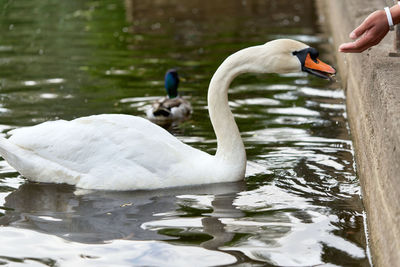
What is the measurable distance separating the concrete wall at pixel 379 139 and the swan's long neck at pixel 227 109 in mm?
1098

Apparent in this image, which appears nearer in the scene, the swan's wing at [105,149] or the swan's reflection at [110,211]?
the swan's reflection at [110,211]

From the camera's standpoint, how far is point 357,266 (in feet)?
17.2

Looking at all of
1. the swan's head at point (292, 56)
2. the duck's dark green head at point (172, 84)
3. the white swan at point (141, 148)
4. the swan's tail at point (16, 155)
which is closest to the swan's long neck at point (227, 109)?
the white swan at point (141, 148)

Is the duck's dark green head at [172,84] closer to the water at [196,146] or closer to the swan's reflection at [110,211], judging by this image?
the water at [196,146]

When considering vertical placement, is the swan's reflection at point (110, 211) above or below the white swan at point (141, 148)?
below

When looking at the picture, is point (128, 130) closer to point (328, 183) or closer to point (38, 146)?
point (38, 146)

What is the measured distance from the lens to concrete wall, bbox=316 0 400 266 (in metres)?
4.86

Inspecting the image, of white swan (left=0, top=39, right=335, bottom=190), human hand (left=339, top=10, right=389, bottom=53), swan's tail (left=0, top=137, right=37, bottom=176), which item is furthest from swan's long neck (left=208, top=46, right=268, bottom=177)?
swan's tail (left=0, top=137, right=37, bottom=176)

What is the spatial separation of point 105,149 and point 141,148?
13.0 inches

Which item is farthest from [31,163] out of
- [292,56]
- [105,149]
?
[292,56]

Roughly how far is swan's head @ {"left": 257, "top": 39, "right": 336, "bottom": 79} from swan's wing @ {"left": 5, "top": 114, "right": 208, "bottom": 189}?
1.08 meters

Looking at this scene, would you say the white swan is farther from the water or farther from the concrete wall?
the concrete wall

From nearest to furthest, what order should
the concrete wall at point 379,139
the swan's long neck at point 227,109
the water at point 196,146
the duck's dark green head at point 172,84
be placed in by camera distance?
the concrete wall at point 379,139 < the water at point 196,146 < the swan's long neck at point 227,109 < the duck's dark green head at point 172,84

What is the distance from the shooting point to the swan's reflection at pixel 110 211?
5.93 meters
